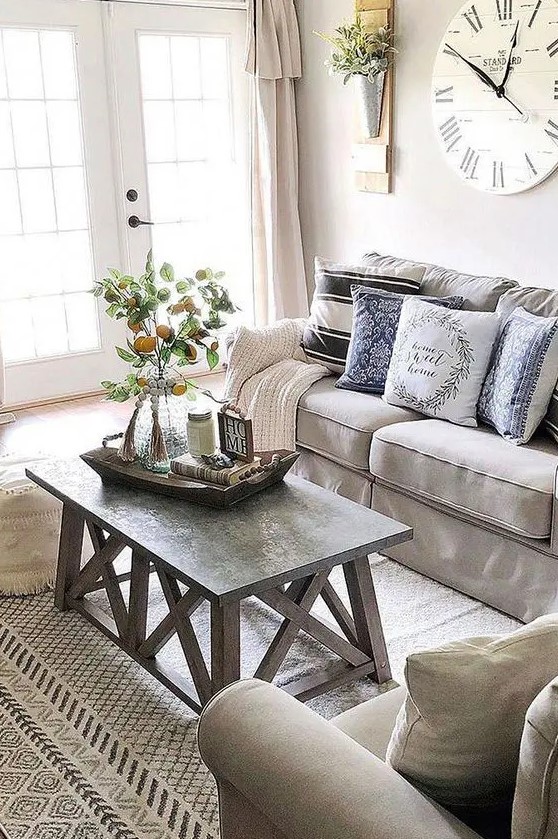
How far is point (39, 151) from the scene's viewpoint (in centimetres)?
492

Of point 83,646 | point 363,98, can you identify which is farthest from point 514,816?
point 363,98

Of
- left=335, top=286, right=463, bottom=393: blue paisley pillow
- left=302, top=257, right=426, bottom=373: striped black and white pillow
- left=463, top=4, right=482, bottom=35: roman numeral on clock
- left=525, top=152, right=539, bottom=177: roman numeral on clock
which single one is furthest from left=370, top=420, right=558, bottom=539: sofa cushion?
left=463, top=4, right=482, bottom=35: roman numeral on clock

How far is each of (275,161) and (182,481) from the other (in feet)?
10.2

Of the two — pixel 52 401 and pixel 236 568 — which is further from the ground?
pixel 236 568

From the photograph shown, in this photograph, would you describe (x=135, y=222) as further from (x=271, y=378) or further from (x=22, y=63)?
(x=271, y=378)

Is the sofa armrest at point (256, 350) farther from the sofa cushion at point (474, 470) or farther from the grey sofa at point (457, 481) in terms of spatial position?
the sofa cushion at point (474, 470)

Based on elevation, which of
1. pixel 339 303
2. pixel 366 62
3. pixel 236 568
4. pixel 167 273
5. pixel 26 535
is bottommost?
pixel 26 535

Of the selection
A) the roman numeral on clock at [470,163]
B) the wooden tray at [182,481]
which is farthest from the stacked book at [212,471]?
the roman numeral on clock at [470,163]

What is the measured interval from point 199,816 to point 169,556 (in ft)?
1.91

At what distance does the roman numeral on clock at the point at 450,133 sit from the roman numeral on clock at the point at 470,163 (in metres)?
0.09

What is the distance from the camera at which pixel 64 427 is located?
15.8 ft

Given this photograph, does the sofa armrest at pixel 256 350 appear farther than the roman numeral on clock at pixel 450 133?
No

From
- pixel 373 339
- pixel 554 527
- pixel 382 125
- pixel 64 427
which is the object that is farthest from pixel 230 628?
pixel 382 125

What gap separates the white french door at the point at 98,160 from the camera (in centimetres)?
485
